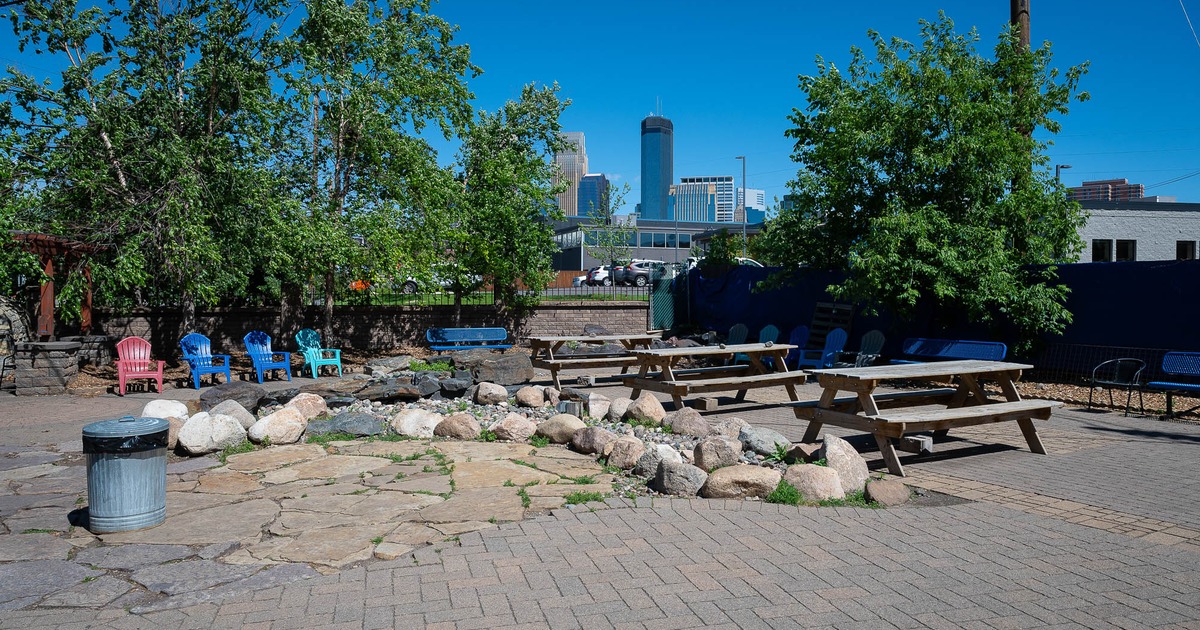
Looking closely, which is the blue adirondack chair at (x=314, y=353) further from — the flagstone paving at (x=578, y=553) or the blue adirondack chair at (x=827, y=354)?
the blue adirondack chair at (x=827, y=354)

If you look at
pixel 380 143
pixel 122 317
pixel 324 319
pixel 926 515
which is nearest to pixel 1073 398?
pixel 926 515

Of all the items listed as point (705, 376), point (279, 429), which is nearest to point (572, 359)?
point (705, 376)

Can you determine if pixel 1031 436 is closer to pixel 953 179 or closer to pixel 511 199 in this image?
pixel 953 179

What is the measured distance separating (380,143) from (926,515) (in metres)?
13.6

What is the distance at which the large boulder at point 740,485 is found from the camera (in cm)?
604

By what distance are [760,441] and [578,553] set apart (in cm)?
298

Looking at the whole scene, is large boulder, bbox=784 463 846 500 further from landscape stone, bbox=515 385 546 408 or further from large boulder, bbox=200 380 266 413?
large boulder, bbox=200 380 266 413

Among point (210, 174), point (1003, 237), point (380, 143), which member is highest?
point (380, 143)

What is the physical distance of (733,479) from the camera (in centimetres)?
605

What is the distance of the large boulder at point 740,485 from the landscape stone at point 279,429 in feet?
14.6

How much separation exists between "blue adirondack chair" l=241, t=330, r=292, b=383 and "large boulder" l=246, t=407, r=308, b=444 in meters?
6.20

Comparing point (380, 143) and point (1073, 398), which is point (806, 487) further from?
point (380, 143)

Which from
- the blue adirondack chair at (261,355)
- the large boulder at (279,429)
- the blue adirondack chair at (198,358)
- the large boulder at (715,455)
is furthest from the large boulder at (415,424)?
the blue adirondack chair at (261,355)

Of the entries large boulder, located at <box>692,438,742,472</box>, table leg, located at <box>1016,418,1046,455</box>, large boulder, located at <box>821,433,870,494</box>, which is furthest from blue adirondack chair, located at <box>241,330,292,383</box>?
table leg, located at <box>1016,418,1046,455</box>
